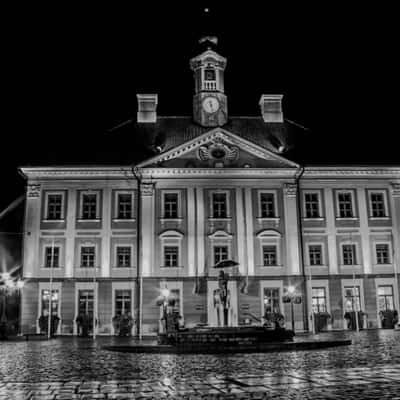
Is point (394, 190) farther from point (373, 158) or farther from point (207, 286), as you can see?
point (207, 286)

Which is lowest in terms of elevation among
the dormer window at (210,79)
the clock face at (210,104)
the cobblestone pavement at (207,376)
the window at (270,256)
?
the cobblestone pavement at (207,376)

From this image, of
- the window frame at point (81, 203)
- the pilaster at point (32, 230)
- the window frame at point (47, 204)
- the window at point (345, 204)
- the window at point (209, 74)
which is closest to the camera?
the pilaster at point (32, 230)

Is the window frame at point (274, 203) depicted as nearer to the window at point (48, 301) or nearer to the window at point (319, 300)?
the window at point (319, 300)

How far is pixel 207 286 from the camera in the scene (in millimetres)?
36375

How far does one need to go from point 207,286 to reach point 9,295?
50.6 ft

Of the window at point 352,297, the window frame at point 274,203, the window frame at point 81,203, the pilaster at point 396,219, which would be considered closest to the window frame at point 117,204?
the window frame at point 81,203

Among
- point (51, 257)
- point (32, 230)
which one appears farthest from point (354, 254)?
point (32, 230)

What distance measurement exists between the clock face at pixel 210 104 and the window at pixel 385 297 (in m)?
17.4

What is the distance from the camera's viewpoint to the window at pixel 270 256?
122 ft

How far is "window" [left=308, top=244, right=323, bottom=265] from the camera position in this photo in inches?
1481

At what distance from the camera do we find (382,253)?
38094mm

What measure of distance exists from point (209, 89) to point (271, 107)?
16.9ft

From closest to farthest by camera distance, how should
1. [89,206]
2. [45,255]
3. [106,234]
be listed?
[45,255]
[106,234]
[89,206]

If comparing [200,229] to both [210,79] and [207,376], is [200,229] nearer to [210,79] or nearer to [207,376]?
[210,79]
